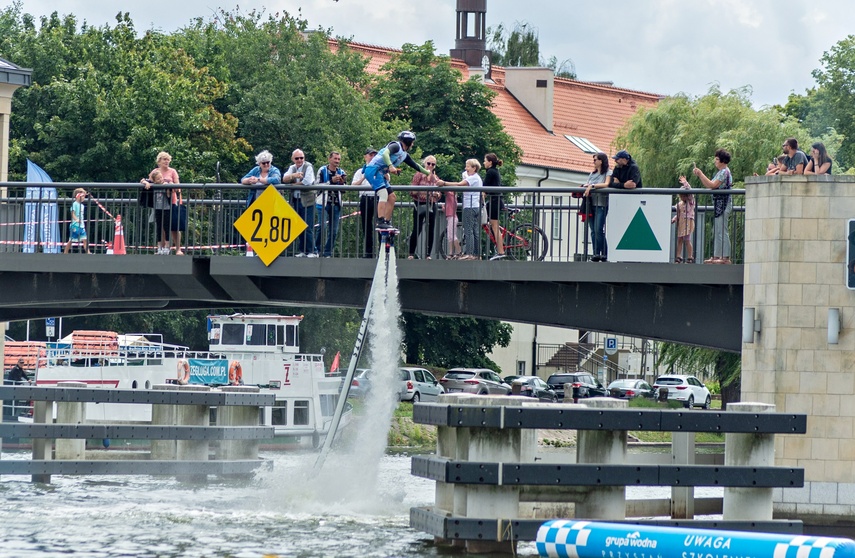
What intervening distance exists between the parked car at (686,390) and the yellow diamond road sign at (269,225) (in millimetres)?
44244

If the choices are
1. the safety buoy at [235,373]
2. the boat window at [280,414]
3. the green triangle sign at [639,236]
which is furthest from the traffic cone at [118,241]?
the boat window at [280,414]

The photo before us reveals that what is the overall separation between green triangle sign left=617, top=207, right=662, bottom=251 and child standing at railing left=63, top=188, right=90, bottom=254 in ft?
26.7

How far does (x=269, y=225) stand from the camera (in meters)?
24.5

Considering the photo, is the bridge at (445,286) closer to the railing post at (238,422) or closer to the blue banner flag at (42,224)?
the blue banner flag at (42,224)

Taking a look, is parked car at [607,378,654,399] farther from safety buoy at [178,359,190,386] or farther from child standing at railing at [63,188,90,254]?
child standing at railing at [63,188,90,254]

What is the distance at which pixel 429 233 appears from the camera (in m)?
24.7

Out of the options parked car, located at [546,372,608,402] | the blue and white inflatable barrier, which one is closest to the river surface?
the blue and white inflatable barrier

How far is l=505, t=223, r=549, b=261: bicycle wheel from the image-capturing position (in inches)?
961

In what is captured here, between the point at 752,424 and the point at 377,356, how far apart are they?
753cm

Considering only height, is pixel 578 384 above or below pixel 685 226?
below

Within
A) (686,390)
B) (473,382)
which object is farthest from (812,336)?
(686,390)

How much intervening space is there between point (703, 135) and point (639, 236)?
26609mm

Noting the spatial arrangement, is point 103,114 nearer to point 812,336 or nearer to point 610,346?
point 610,346

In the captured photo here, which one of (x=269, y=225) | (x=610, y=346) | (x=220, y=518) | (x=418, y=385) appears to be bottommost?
(x=418, y=385)
